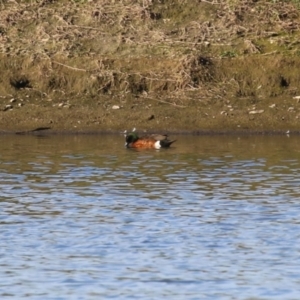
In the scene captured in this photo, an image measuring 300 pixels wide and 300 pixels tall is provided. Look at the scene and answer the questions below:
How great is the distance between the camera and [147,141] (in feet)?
62.2

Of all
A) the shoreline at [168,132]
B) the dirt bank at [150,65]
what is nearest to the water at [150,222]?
the shoreline at [168,132]

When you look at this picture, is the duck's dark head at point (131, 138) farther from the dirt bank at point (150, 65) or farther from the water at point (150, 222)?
the dirt bank at point (150, 65)

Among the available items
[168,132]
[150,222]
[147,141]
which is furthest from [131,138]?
[150,222]

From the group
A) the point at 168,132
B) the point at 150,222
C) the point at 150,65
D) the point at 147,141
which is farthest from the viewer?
the point at 150,65

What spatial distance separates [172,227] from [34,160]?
6.07 metres

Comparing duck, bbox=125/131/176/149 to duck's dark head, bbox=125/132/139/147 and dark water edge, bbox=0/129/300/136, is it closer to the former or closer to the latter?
duck's dark head, bbox=125/132/139/147

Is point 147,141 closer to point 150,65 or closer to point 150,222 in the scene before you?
point 150,65

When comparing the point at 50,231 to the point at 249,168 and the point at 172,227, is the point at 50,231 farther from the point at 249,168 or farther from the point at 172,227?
the point at 249,168

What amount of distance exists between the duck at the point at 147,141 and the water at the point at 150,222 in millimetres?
203

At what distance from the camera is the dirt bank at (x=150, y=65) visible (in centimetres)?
2088

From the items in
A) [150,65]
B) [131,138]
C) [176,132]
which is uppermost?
[150,65]

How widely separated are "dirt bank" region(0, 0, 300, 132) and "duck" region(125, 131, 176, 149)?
5.52 feet

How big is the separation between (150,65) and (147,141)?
10.6 feet

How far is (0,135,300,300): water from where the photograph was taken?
365 inches
